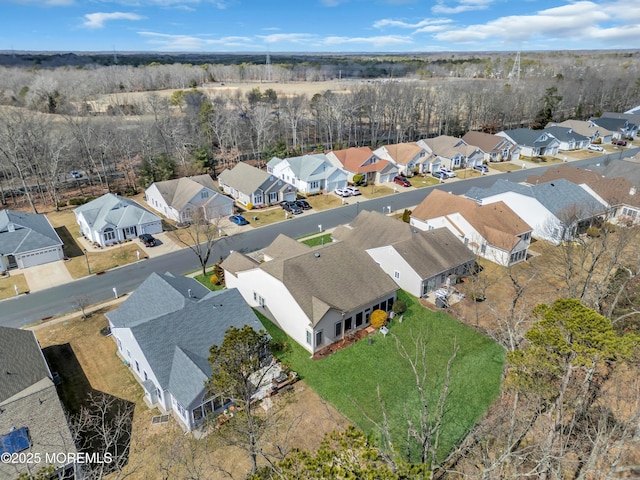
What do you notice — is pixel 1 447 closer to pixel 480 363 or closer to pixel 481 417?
pixel 481 417

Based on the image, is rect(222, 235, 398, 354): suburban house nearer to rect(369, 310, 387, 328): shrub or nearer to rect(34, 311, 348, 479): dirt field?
rect(369, 310, 387, 328): shrub

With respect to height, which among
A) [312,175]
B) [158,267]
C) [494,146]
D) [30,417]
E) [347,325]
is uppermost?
[494,146]

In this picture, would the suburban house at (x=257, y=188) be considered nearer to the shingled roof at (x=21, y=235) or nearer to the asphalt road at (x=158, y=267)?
the asphalt road at (x=158, y=267)

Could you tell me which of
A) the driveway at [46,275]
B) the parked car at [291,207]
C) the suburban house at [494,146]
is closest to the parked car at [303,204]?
the parked car at [291,207]

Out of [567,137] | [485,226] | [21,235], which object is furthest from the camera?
[567,137]

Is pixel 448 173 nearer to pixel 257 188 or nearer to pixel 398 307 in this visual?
pixel 257 188

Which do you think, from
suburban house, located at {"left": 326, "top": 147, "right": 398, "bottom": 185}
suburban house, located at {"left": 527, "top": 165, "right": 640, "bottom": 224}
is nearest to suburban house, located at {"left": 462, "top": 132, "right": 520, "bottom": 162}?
suburban house, located at {"left": 326, "top": 147, "right": 398, "bottom": 185}

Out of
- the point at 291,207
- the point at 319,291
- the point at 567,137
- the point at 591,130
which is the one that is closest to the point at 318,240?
the point at 291,207
